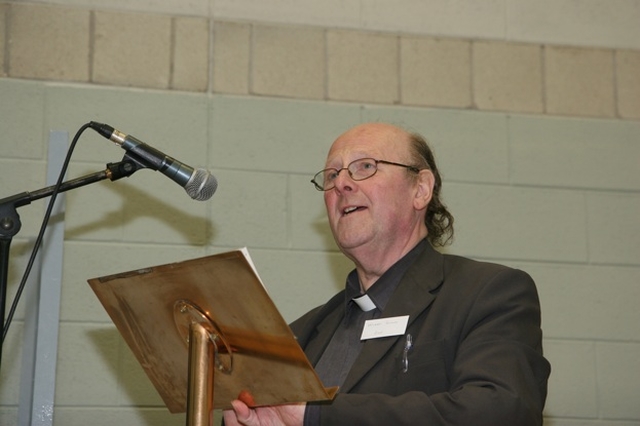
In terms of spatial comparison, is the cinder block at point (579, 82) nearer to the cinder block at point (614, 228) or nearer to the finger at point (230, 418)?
the cinder block at point (614, 228)

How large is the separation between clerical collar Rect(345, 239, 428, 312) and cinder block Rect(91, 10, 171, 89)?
1263 mm

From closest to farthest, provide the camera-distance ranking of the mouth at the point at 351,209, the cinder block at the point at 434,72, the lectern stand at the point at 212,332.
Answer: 1. the lectern stand at the point at 212,332
2. the mouth at the point at 351,209
3. the cinder block at the point at 434,72

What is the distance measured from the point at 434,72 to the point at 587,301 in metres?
1.07

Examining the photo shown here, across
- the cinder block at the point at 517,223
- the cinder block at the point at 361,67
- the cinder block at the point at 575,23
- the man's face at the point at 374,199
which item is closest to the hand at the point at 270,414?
the man's face at the point at 374,199

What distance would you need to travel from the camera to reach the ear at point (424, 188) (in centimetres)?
276

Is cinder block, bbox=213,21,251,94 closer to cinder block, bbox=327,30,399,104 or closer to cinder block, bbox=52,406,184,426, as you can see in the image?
cinder block, bbox=327,30,399,104

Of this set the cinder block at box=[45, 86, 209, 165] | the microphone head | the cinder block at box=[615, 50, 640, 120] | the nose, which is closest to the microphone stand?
the microphone head

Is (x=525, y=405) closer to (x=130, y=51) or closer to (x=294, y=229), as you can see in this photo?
(x=294, y=229)

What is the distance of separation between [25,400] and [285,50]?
1592mm

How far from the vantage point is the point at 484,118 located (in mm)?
3678

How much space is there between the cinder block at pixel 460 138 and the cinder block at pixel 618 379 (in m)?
0.77

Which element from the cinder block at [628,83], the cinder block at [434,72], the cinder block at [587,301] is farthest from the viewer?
the cinder block at [628,83]

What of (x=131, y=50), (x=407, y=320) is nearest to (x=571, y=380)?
(x=407, y=320)

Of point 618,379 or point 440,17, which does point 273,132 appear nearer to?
point 440,17
